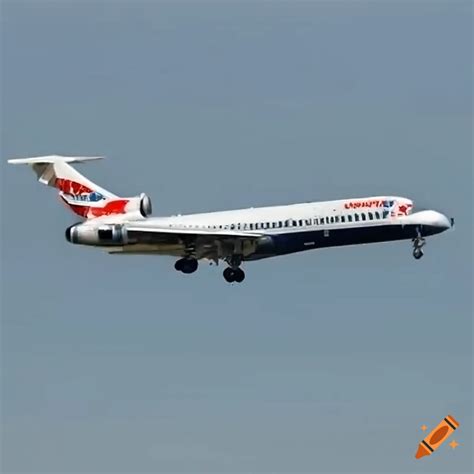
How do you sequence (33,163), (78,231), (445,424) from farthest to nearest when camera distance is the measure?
1. (33,163)
2. (78,231)
3. (445,424)

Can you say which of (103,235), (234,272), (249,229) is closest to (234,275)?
(234,272)

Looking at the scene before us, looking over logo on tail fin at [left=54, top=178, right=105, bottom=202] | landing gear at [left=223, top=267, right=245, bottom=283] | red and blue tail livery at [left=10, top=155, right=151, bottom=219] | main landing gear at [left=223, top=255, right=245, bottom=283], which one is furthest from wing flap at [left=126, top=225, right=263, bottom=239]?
logo on tail fin at [left=54, top=178, right=105, bottom=202]

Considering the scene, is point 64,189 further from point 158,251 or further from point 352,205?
point 352,205

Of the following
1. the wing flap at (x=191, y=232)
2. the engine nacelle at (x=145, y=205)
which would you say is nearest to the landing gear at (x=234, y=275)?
the wing flap at (x=191, y=232)

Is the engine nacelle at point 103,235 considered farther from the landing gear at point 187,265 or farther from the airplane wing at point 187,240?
the landing gear at point 187,265

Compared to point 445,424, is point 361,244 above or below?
above

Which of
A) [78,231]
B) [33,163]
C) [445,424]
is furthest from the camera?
[33,163]

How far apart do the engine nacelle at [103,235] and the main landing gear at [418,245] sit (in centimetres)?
1249

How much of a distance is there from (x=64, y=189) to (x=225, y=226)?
8.26 metres

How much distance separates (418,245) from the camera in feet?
287

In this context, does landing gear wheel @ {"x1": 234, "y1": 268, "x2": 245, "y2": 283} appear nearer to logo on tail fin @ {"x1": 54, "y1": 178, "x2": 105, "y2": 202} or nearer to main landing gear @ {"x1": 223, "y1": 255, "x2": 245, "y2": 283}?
main landing gear @ {"x1": 223, "y1": 255, "x2": 245, "y2": 283}

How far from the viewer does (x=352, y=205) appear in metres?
87.1

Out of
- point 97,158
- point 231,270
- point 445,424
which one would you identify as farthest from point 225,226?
point 445,424

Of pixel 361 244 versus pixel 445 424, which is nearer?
pixel 445 424
